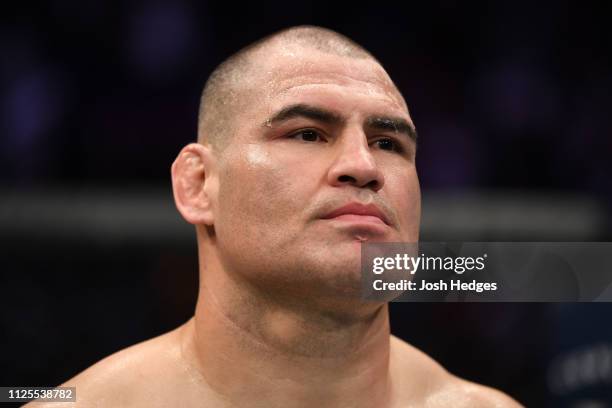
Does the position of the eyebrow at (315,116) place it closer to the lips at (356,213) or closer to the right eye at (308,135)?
the right eye at (308,135)

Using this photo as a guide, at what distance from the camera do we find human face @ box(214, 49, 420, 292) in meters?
1.94

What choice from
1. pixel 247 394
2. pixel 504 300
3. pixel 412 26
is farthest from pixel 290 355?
pixel 412 26

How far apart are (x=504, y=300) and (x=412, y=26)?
1503 mm

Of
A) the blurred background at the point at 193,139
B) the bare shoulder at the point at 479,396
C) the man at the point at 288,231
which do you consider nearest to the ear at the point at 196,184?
the man at the point at 288,231

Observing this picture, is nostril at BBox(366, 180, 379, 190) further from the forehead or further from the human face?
the forehead

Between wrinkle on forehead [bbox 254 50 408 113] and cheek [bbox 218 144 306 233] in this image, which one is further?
wrinkle on forehead [bbox 254 50 408 113]

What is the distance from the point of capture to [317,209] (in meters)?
1.94

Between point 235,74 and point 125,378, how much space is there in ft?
2.60

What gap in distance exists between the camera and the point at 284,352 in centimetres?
206

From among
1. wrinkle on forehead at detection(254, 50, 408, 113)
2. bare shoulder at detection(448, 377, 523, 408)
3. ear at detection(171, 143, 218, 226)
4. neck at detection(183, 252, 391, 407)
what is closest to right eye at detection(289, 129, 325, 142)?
wrinkle on forehead at detection(254, 50, 408, 113)

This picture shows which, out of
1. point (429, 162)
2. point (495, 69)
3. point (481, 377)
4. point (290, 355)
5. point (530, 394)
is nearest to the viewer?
point (290, 355)

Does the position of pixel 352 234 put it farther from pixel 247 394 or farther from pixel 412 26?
pixel 412 26

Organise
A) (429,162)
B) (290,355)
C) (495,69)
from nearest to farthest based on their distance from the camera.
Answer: (290,355) → (429,162) → (495,69)

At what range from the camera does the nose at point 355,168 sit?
1953mm
